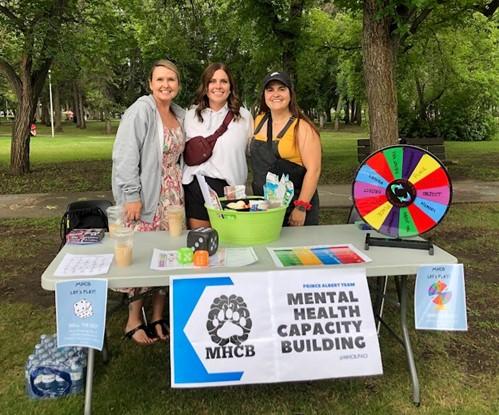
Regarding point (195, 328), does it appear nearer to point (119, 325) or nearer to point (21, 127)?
point (119, 325)

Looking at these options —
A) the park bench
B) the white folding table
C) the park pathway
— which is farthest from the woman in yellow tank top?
the park bench

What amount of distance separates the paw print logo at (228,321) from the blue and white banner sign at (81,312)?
0.49 metres

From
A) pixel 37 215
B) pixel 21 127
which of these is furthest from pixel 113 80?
pixel 37 215

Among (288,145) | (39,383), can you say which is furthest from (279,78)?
(39,383)

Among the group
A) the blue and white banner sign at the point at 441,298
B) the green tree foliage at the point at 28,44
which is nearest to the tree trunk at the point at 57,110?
the green tree foliage at the point at 28,44

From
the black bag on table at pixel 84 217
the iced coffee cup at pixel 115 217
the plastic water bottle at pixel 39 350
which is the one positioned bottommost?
the plastic water bottle at pixel 39 350

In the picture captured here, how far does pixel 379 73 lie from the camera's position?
18.8 ft

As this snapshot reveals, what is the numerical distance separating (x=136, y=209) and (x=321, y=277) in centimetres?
131

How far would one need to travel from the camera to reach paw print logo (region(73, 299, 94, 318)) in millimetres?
2268

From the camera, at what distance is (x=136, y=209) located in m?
3.10

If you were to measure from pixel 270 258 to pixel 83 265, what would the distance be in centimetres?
91

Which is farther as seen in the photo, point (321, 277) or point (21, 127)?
point (21, 127)

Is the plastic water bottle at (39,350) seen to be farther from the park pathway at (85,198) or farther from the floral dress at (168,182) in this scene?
the park pathway at (85,198)

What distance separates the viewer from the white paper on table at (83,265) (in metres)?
2.32
